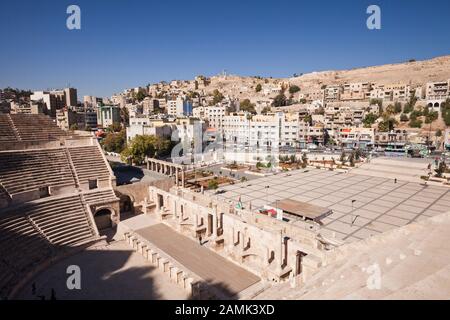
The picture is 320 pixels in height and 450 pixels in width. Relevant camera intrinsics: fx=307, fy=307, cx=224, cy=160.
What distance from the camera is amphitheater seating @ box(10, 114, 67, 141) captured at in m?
33.5

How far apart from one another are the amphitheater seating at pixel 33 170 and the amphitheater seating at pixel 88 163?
0.83 metres

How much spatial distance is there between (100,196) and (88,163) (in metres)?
4.57

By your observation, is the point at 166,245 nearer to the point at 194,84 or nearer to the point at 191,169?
the point at 191,169

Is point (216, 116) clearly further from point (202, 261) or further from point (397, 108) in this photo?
point (202, 261)

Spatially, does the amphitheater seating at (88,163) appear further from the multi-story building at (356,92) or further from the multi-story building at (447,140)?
the multi-story building at (356,92)


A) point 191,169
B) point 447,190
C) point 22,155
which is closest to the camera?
point 22,155

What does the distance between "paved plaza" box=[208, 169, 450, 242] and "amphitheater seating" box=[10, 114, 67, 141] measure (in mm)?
20701

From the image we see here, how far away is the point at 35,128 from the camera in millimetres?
Result: 34938

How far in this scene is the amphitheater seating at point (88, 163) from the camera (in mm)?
30234

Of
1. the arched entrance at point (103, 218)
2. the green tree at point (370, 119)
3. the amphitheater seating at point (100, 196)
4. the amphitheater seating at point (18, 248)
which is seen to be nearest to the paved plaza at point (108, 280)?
the amphitheater seating at point (18, 248)
